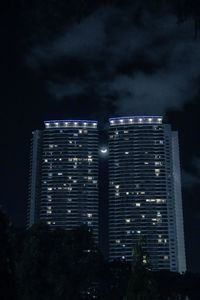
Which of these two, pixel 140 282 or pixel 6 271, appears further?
pixel 140 282

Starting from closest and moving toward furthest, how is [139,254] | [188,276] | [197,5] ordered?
[197,5], [139,254], [188,276]

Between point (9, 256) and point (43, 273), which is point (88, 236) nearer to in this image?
point (43, 273)

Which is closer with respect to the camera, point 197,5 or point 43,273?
point 197,5

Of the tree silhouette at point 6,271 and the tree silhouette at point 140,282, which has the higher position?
the tree silhouette at point 6,271

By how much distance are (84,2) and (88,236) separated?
6489 cm

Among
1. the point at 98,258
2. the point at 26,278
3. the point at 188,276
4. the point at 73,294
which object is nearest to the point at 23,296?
the point at 26,278

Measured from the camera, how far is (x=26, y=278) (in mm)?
55469

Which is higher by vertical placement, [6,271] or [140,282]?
[6,271]

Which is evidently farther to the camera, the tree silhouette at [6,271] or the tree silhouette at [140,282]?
the tree silhouette at [140,282]

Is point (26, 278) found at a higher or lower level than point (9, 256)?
lower

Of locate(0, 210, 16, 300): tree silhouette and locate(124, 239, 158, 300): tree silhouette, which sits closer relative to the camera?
locate(0, 210, 16, 300): tree silhouette

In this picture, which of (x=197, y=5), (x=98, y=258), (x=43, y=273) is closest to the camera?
(x=197, y=5)

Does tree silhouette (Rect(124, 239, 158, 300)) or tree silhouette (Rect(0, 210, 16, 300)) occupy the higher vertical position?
tree silhouette (Rect(0, 210, 16, 300))

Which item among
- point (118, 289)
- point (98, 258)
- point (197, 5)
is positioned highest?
point (197, 5)
